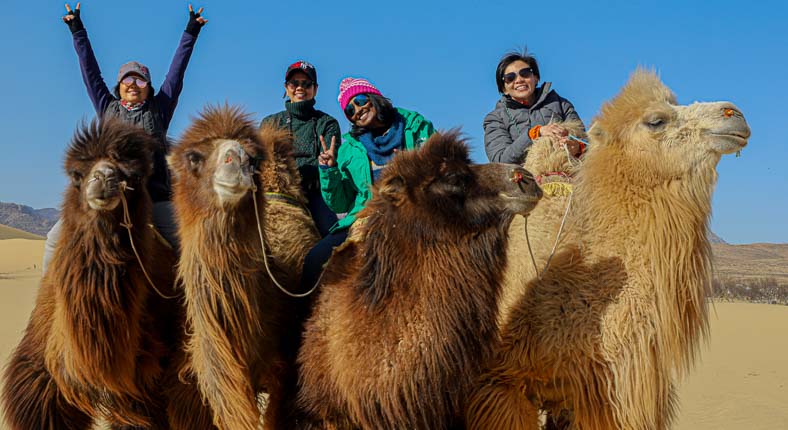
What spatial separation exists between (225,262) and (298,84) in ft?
7.89

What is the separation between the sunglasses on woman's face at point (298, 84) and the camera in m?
5.82

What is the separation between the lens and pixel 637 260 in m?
4.28

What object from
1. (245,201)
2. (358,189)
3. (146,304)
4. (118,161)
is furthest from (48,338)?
(358,189)

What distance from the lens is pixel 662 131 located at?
4.28 meters


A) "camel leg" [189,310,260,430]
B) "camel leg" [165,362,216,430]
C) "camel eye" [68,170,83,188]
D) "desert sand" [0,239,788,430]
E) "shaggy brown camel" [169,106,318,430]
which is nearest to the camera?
"shaggy brown camel" [169,106,318,430]

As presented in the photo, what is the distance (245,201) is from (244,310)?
623mm

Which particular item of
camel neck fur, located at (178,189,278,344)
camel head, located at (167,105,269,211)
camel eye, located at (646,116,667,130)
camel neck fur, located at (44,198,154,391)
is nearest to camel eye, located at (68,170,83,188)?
camel neck fur, located at (44,198,154,391)

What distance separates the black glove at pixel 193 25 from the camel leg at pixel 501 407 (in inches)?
143

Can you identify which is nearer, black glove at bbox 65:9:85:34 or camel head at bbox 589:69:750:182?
camel head at bbox 589:69:750:182

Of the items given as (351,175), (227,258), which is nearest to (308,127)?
(351,175)

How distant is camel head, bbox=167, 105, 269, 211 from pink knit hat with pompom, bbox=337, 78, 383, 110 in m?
1.24

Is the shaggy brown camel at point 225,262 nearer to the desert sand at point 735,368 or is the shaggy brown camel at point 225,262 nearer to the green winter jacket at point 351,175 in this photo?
the green winter jacket at point 351,175

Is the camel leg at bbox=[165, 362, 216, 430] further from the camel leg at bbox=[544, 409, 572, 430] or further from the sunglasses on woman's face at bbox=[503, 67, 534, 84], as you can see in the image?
the sunglasses on woman's face at bbox=[503, 67, 534, 84]

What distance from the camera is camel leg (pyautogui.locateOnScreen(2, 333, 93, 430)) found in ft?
14.3
